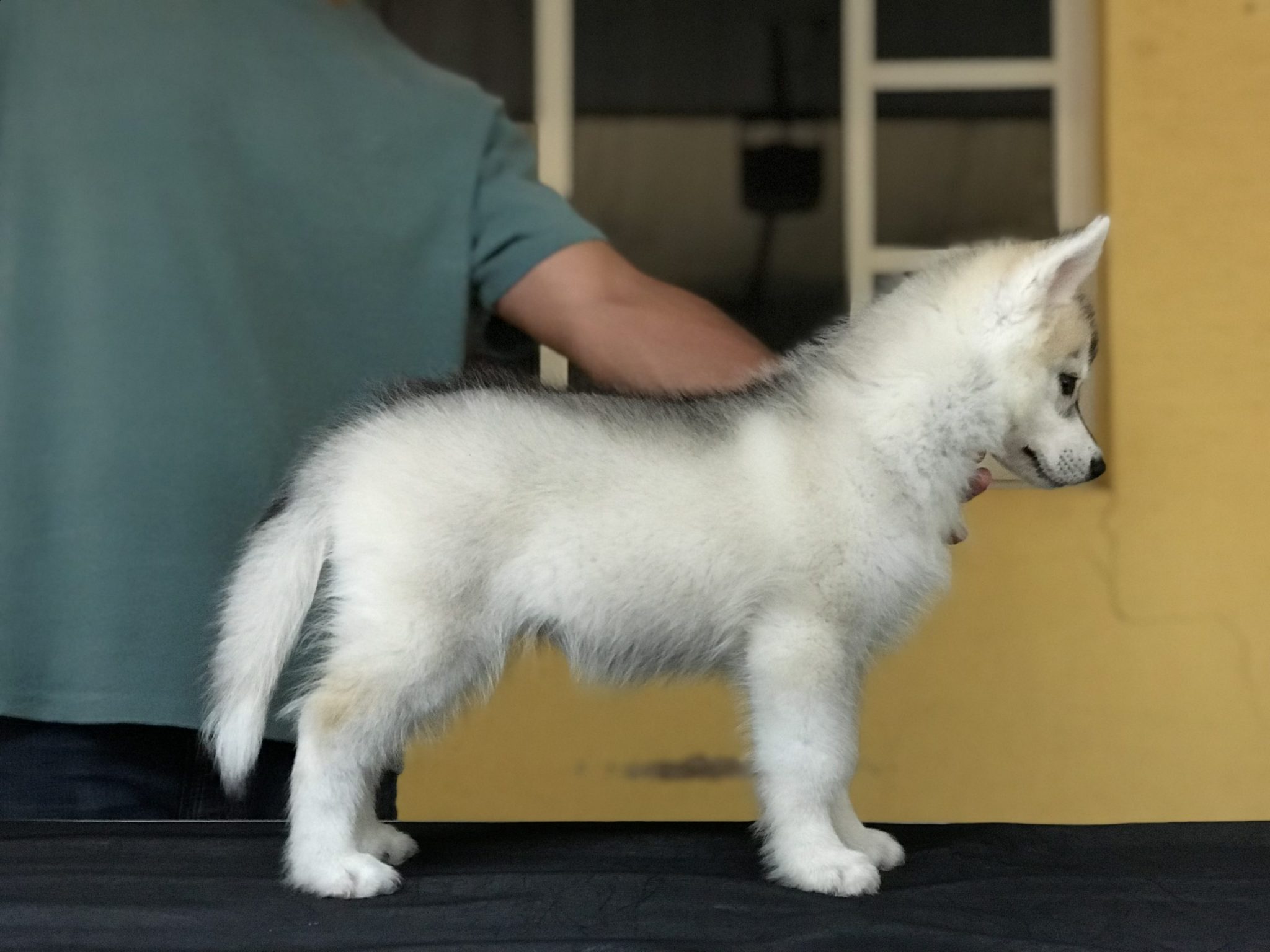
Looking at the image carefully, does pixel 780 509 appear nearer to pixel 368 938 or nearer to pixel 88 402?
pixel 368 938

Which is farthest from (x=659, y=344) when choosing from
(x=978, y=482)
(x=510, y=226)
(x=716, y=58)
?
(x=716, y=58)

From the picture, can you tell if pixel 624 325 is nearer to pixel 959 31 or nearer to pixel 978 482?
pixel 978 482

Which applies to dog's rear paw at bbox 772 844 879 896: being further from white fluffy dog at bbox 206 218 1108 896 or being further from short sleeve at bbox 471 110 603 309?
short sleeve at bbox 471 110 603 309

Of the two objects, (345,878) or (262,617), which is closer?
(345,878)

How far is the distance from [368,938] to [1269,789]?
2209 mm

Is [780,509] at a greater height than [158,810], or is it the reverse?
[780,509]

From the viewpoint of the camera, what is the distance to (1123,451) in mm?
2713

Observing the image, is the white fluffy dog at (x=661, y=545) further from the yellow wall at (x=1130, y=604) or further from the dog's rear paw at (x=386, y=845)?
the yellow wall at (x=1130, y=604)

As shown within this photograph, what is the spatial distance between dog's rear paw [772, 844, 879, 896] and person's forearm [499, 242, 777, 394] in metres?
0.67

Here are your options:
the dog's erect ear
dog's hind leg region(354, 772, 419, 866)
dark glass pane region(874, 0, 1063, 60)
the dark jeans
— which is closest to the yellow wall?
dark glass pane region(874, 0, 1063, 60)

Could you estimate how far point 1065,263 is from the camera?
1.35 meters

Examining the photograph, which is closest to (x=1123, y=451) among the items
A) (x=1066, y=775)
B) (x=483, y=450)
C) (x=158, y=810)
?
(x=1066, y=775)

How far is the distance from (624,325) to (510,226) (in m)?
0.22

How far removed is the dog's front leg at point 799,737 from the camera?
130cm
